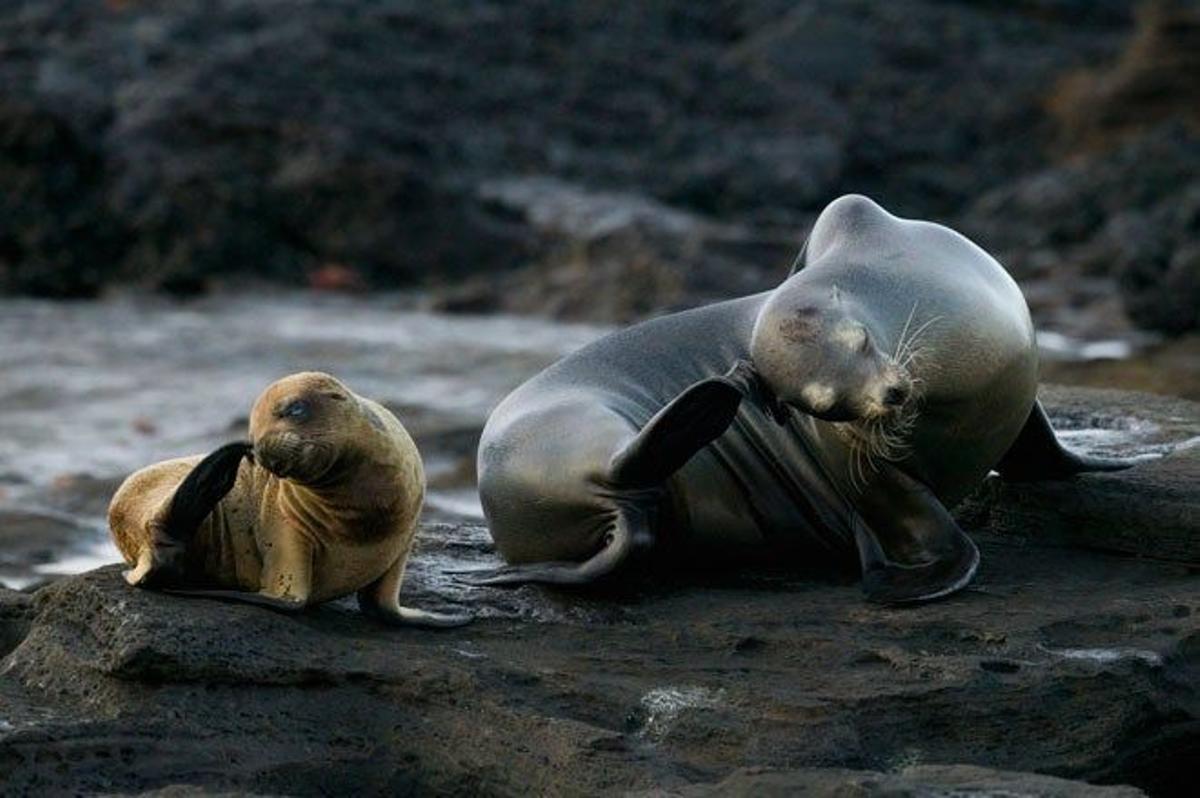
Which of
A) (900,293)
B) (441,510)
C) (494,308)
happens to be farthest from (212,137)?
(900,293)

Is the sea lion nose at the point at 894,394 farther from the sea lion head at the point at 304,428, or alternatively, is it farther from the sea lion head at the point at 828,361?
the sea lion head at the point at 304,428

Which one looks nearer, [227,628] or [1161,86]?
[227,628]

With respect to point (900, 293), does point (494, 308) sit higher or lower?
lower

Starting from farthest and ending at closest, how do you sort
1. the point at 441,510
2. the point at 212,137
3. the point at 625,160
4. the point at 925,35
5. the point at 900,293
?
the point at 925,35 → the point at 625,160 → the point at 212,137 → the point at 441,510 → the point at 900,293

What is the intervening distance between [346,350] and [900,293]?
962 centimetres

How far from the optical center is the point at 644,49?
75.3 ft

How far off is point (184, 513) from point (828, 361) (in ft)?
4.79

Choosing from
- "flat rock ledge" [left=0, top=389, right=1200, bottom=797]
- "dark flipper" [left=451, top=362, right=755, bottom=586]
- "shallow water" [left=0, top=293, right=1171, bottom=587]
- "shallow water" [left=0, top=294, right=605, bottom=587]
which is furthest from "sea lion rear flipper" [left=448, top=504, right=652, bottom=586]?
"shallow water" [left=0, top=294, right=605, bottom=587]

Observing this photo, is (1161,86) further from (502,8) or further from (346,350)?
(346,350)

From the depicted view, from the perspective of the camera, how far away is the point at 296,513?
5363 mm

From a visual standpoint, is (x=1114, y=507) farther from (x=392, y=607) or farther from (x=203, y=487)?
(x=203, y=487)

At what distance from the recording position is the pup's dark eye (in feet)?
17.0

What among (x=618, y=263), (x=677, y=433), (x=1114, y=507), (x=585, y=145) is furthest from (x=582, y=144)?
(x=677, y=433)

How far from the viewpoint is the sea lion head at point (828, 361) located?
550 centimetres
